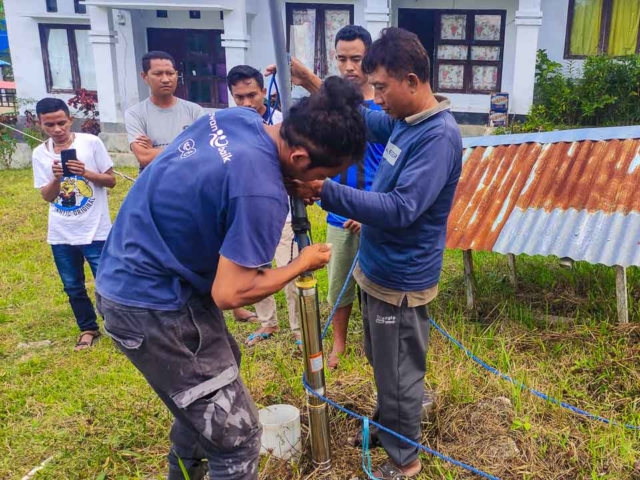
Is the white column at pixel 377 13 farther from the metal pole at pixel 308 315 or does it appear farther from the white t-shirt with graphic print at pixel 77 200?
the metal pole at pixel 308 315

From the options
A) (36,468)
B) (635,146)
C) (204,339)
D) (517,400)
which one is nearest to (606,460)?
(517,400)

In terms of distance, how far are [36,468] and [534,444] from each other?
2388 millimetres

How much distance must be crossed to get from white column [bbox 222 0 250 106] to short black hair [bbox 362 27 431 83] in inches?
398

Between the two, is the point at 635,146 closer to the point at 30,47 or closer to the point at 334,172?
the point at 334,172

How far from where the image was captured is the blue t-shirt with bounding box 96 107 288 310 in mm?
1749

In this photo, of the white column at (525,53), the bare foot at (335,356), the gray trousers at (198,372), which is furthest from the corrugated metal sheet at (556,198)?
the white column at (525,53)

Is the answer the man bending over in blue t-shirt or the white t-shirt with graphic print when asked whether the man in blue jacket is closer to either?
the man bending over in blue t-shirt

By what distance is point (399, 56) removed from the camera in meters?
2.20

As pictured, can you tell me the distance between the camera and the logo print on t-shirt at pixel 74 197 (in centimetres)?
411

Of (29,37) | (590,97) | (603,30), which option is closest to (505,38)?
(603,30)

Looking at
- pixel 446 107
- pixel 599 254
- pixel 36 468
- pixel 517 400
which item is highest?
pixel 446 107

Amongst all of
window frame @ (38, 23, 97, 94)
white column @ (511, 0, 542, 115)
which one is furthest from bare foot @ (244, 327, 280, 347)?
window frame @ (38, 23, 97, 94)

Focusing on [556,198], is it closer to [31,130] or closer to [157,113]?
[157,113]

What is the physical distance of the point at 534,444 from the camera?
8.92ft
